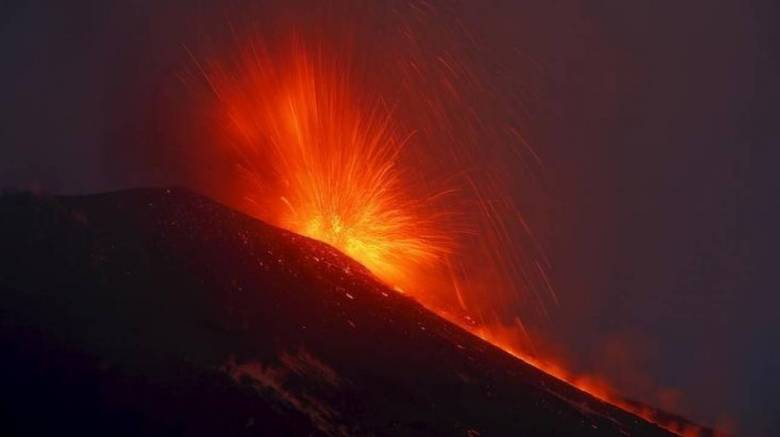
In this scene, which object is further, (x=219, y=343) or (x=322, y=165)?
(x=322, y=165)

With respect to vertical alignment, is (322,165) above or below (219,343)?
above

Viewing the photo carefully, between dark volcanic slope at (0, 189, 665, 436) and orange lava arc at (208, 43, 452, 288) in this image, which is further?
orange lava arc at (208, 43, 452, 288)

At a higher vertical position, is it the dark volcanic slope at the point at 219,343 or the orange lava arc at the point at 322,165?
the orange lava arc at the point at 322,165

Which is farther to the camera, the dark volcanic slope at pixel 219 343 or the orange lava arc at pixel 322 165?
the orange lava arc at pixel 322 165

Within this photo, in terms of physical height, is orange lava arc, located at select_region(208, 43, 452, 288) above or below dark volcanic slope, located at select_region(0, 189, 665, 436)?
above
